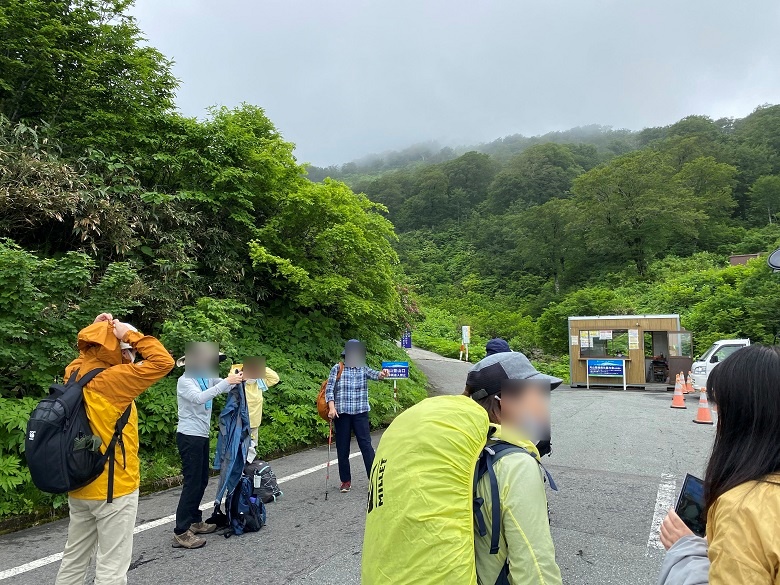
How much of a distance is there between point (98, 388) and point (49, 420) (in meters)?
0.28

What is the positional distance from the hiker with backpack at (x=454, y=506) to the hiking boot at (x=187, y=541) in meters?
3.32

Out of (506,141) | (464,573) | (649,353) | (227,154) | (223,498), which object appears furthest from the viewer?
(506,141)

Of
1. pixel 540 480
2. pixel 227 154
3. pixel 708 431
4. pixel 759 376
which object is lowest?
pixel 708 431

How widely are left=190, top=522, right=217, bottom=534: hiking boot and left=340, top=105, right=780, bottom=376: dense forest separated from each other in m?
16.0

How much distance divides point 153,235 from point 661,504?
8667 millimetres

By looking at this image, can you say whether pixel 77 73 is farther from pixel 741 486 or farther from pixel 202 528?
pixel 741 486

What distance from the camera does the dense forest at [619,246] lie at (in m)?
28.5

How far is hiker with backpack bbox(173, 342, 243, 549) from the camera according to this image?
4133mm

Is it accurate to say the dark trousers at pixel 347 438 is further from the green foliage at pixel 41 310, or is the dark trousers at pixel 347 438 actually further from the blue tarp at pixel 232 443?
the green foliage at pixel 41 310

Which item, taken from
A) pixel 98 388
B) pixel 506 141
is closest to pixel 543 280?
pixel 98 388

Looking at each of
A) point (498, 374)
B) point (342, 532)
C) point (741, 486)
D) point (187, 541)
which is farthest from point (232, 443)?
point (741, 486)

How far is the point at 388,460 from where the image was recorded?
4.76 ft

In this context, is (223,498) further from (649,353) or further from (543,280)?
(543,280)

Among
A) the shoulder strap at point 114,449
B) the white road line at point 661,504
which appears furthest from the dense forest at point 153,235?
the white road line at point 661,504
